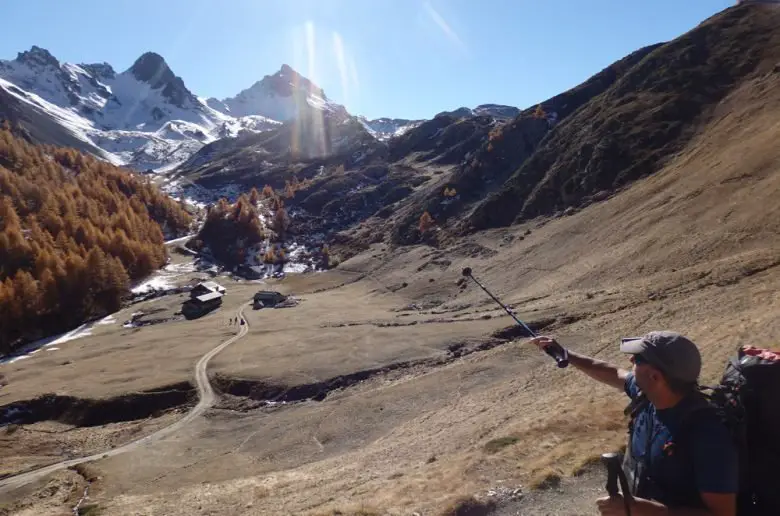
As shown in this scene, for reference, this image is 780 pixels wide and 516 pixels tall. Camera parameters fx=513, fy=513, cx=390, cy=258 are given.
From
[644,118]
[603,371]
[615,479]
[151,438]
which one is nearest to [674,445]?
[615,479]

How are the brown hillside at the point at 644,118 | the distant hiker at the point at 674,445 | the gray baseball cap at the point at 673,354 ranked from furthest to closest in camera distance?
the brown hillside at the point at 644,118, the gray baseball cap at the point at 673,354, the distant hiker at the point at 674,445

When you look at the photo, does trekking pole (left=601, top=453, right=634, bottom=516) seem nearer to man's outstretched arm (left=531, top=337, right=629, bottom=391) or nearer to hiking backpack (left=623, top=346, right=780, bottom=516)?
hiking backpack (left=623, top=346, right=780, bottom=516)

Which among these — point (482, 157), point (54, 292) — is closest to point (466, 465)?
point (54, 292)

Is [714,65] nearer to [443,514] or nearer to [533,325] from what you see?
[533,325]

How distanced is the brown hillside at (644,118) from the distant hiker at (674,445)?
93.4 metres

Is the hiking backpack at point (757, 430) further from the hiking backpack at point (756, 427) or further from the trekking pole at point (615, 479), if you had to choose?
A: the trekking pole at point (615, 479)

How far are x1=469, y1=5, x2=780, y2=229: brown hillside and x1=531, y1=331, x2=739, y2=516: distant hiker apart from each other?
9340 centimetres

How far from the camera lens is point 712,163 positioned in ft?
228

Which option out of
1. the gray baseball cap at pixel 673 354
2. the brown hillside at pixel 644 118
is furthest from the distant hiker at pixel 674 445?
the brown hillside at pixel 644 118

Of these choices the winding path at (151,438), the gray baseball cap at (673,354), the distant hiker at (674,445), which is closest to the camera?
the distant hiker at (674,445)

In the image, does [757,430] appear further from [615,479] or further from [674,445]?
[615,479]

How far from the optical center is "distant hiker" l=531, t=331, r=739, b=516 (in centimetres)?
506

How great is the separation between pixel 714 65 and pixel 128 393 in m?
120

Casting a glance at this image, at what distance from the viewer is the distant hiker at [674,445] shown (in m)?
5.06
